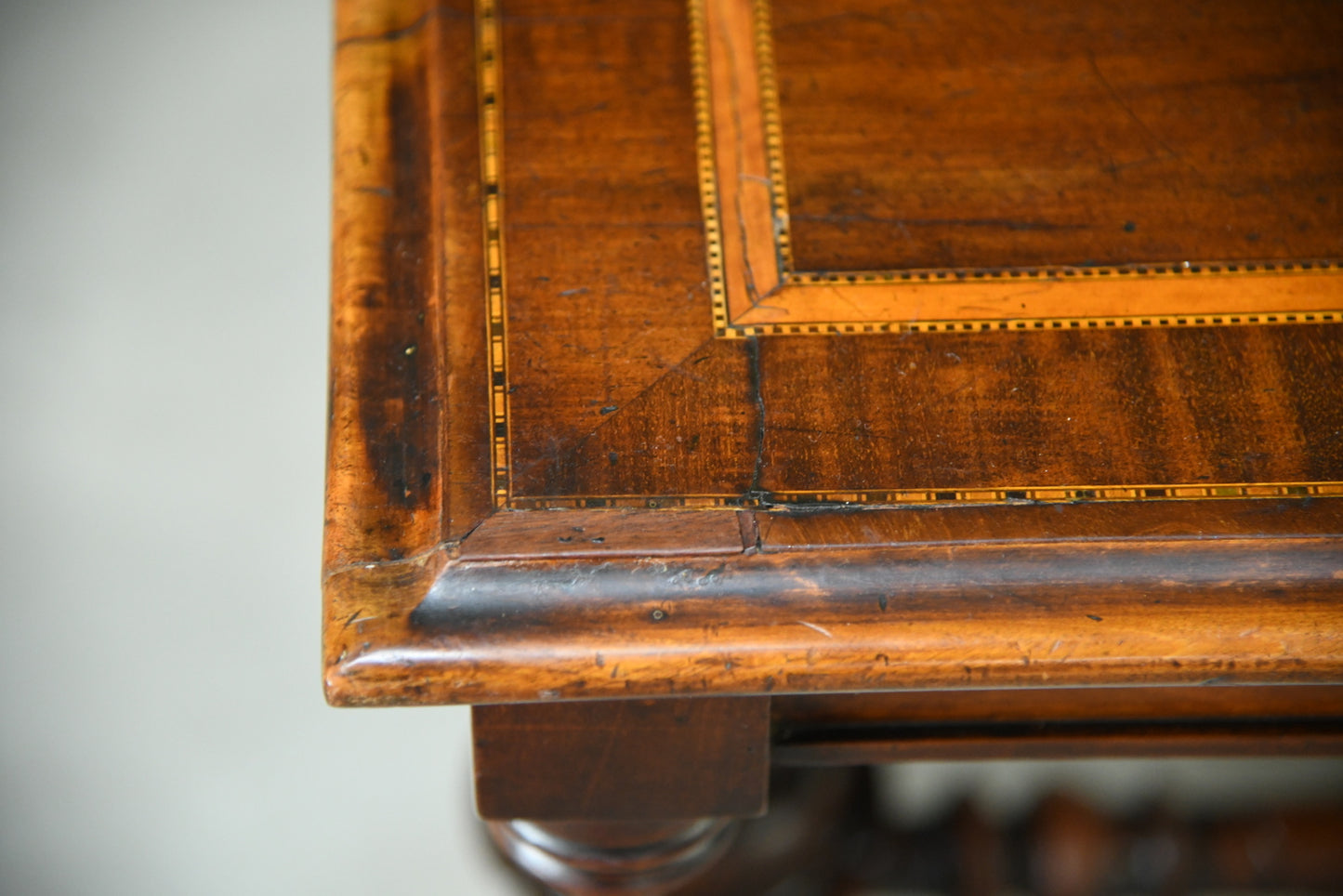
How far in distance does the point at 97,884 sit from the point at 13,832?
4.2 inches

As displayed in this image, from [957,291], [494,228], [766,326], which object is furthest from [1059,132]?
[494,228]

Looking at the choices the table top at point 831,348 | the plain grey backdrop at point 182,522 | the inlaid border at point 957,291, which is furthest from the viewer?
the plain grey backdrop at point 182,522

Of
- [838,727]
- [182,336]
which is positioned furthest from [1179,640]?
[182,336]

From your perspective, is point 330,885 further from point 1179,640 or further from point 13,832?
point 1179,640

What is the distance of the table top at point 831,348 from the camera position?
0.64 meters

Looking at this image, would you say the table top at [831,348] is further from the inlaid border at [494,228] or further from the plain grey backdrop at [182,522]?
the plain grey backdrop at [182,522]

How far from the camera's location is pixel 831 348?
2.41 feet

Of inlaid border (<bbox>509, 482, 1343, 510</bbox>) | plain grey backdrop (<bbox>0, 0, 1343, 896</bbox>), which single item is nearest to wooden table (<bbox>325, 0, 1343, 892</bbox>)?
inlaid border (<bbox>509, 482, 1343, 510</bbox>)

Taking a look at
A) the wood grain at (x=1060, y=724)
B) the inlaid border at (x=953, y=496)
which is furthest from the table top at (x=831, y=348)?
the wood grain at (x=1060, y=724)

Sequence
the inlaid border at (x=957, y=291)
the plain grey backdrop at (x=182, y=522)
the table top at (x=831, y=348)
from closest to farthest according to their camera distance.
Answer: the table top at (x=831, y=348) < the inlaid border at (x=957, y=291) < the plain grey backdrop at (x=182, y=522)

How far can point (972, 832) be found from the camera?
1117 mm

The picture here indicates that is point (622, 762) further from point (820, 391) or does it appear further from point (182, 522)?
point (182, 522)

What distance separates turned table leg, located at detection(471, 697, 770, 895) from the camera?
2.38 ft

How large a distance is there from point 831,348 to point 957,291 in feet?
0.30
